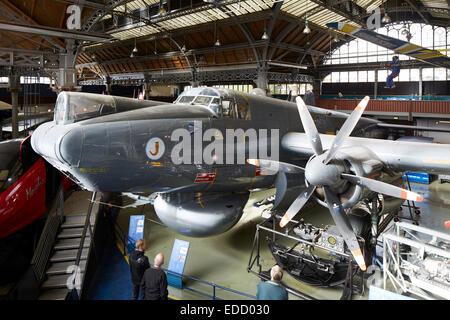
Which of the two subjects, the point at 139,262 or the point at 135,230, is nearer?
the point at 139,262

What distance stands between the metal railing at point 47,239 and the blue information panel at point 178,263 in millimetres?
3658

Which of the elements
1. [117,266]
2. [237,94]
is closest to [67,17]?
[237,94]

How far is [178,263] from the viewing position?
9.55 meters

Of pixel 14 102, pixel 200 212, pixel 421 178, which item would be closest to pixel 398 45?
pixel 421 178

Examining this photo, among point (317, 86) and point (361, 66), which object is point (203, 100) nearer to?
point (361, 66)

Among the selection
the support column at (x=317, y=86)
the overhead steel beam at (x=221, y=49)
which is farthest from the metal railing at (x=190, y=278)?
the support column at (x=317, y=86)

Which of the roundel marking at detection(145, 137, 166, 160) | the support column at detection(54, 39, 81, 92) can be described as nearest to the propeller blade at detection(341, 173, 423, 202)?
the roundel marking at detection(145, 137, 166, 160)

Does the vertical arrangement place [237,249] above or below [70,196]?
below

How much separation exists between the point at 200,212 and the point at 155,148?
3038 mm

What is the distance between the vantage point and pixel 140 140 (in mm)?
7766

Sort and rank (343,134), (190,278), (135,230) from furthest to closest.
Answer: (135,230)
(190,278)
(343,134)
